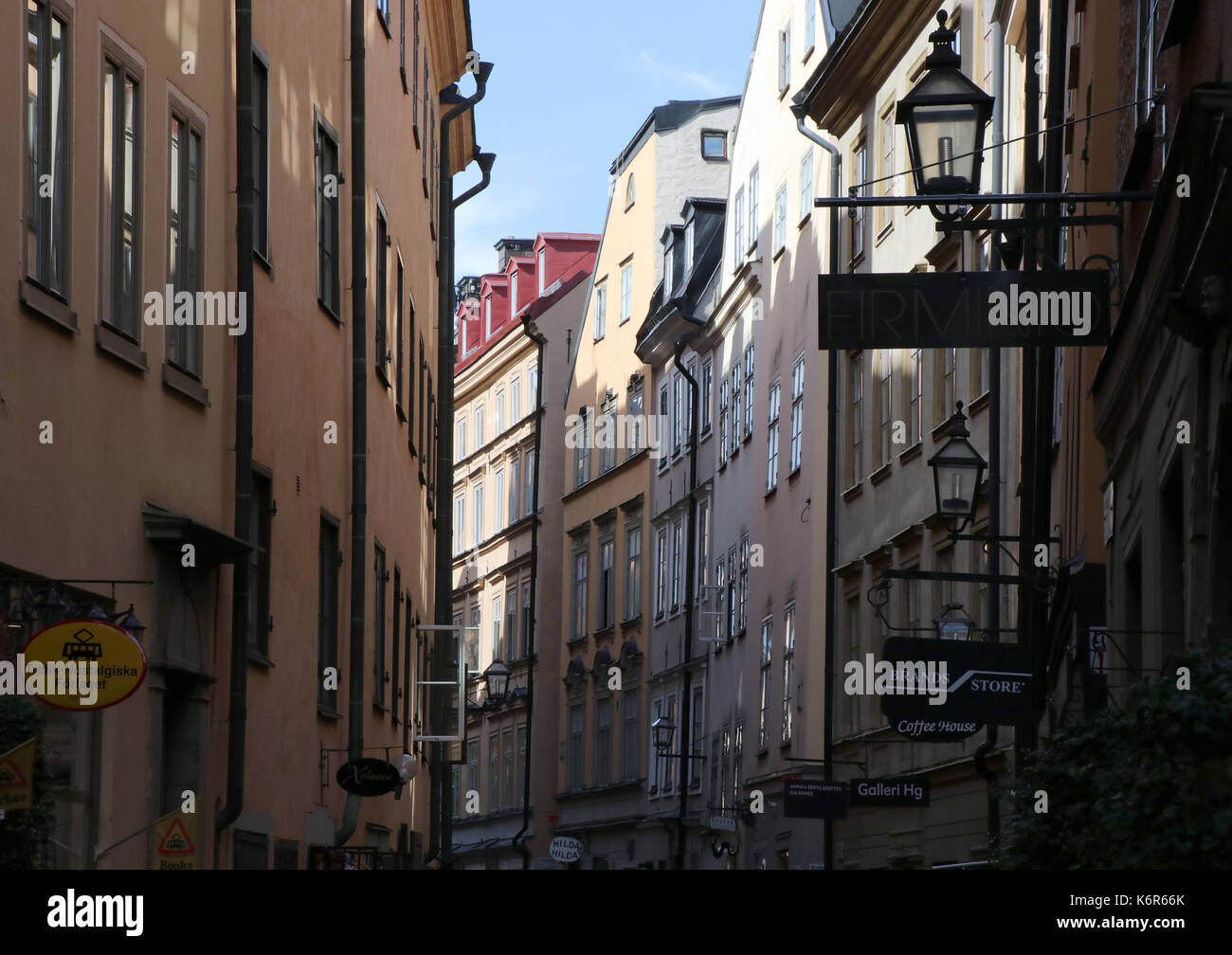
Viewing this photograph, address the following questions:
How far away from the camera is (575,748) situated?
173 feet

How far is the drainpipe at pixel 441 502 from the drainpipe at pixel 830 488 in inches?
197

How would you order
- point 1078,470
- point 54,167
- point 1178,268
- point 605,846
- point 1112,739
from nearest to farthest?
1. point 1112,739
2. point 1178,268
3. point 54,167
4. point 1078,470
5. point 605,846

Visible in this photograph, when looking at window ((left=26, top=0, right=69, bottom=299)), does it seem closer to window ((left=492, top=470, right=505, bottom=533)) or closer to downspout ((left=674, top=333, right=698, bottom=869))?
downspout ((left=674, top=333, right=698, bottom=869))

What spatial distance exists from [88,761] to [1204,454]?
6920 mm

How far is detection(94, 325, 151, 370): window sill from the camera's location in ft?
41.1

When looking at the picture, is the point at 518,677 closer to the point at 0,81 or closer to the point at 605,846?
the point at 605,846

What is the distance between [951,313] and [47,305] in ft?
16.6

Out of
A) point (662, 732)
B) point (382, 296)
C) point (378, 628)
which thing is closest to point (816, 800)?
point (378, 628)

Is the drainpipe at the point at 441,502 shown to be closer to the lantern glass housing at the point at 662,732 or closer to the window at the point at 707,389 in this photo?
the lantern glass housing at the point at 662,732

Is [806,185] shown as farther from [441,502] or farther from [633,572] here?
[633,572]

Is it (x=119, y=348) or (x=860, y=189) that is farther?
(x=860, y=189)

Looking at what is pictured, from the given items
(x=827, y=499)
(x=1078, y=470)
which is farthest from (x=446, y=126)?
(x=1078, y=470)

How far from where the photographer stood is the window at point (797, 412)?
3319cm

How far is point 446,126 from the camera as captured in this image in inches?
1247
